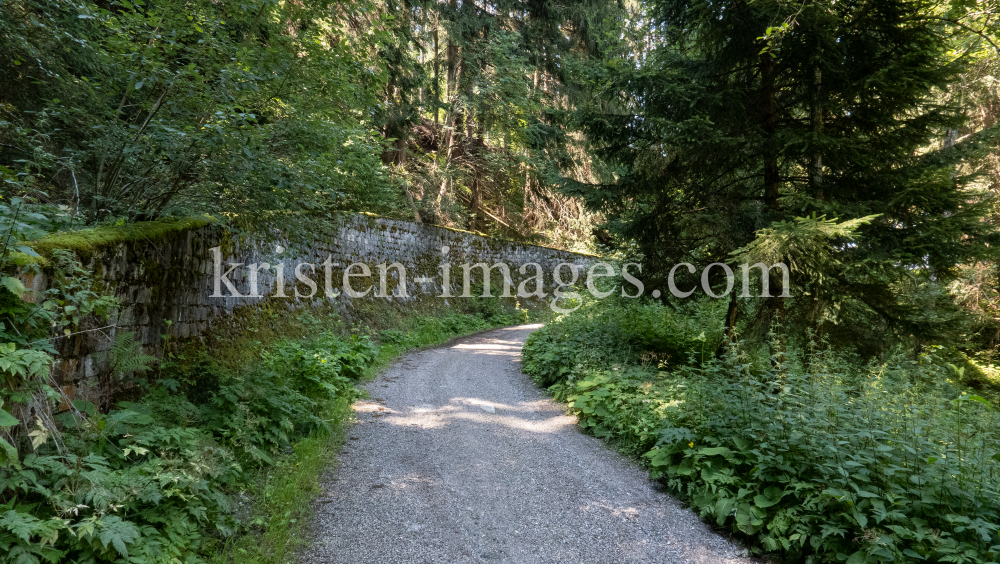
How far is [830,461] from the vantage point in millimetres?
3266

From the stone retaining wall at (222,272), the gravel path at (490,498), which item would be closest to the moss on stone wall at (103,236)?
the stone retaining wall at (222,272)

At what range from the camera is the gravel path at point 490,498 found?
126 inches

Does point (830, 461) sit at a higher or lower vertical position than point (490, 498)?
higher

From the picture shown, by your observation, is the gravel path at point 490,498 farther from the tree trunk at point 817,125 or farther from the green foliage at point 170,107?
the tree trunk at point 817,125

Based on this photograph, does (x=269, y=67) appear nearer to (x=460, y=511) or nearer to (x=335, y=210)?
(x=460, y=511)

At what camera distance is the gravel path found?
3211mm

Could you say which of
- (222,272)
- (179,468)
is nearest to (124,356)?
(179,468)

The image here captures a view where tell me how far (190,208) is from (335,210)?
6.15 m

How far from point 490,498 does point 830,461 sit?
252 centimetres

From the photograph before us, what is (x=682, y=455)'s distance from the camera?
428 cm

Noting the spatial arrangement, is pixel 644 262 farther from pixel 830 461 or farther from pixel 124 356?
pixel 124 356

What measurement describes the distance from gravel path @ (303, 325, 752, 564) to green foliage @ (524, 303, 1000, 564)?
315 millimetres

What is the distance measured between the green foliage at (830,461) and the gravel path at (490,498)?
315 millimetres

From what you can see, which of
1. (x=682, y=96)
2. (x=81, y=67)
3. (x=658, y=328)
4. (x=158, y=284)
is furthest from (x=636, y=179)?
(x=81, y=67)
